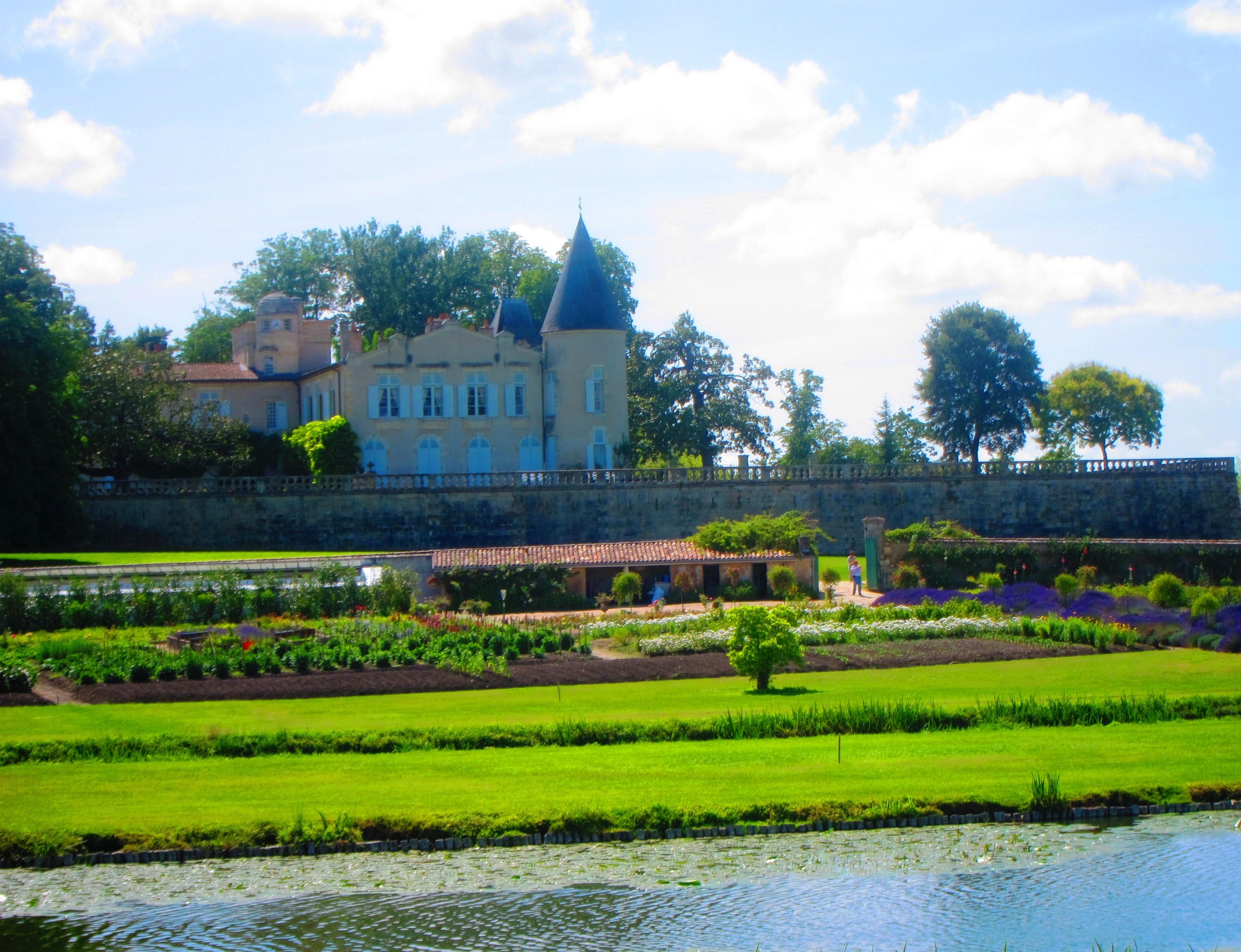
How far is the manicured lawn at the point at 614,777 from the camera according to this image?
1284 centimetres

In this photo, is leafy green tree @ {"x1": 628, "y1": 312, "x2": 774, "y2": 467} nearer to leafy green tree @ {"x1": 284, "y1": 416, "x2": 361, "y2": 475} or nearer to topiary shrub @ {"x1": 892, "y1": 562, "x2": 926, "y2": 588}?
leafy green tree @ {"x1": 284, "y1": 416, "x2": 361, "y2": 475}

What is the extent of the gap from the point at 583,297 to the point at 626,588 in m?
23.1

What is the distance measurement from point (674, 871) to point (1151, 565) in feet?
83.1

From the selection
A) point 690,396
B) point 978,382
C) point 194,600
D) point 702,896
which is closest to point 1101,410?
point 978,382

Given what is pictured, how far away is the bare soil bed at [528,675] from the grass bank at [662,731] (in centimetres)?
461

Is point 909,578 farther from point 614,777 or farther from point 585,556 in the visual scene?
point 614,777

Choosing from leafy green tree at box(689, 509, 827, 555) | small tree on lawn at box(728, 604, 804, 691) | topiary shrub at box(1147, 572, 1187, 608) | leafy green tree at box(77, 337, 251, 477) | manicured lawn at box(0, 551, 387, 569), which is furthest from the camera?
leafy green tree at box(77, 337, 251, 477)

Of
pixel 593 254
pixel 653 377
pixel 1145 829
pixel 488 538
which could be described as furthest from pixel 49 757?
pixel 653 377

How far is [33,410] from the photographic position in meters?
46.1

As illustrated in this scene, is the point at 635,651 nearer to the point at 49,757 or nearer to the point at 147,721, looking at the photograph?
the point at 147,721

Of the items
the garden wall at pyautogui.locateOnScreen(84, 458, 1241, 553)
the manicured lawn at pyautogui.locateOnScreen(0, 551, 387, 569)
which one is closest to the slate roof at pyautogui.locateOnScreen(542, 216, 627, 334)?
the garden wall at pyautogui.locateOnScreen(84, 458, 1241, 553)

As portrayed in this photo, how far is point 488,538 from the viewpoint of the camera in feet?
171

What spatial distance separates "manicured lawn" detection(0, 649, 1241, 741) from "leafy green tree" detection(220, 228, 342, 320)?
6263 centimetres

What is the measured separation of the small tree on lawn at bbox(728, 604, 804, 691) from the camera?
19703 millimetres
